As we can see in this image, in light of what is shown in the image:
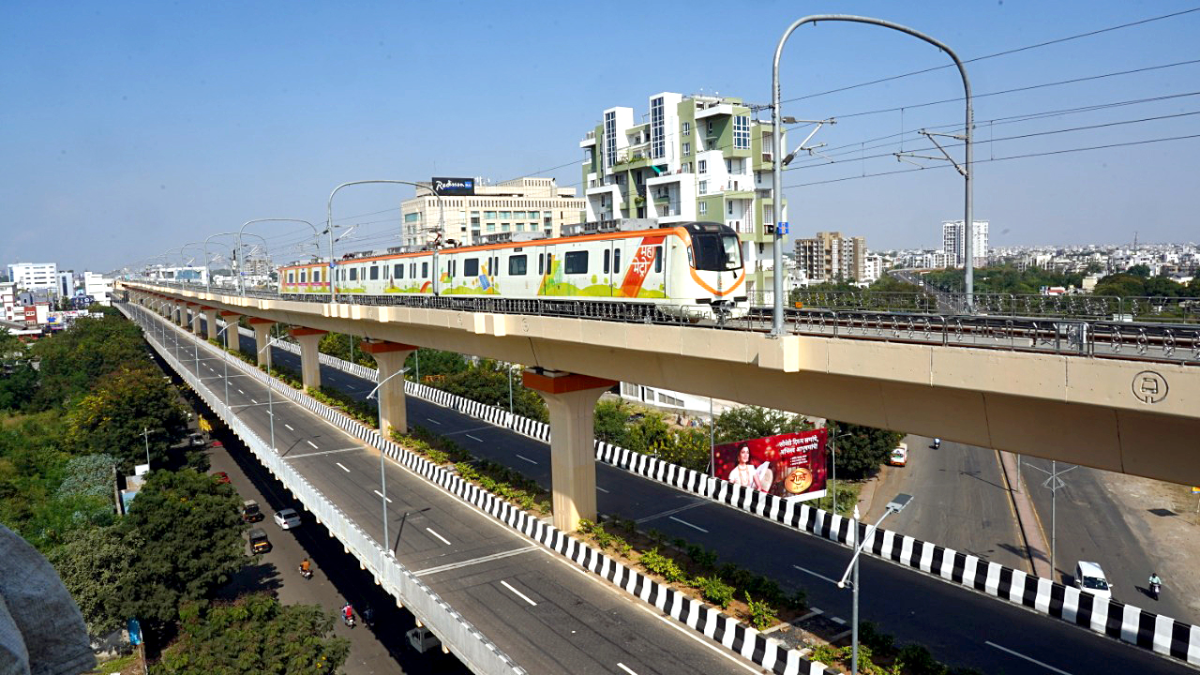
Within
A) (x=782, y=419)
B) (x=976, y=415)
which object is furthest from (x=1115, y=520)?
(x=976, y=415)

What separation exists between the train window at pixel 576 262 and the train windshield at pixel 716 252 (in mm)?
5004

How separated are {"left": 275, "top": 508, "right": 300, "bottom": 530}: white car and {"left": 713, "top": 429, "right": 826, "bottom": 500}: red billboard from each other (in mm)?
23742

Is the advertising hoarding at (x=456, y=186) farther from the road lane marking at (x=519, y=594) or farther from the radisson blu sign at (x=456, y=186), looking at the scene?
the road lane marking at (x=519, y=594)

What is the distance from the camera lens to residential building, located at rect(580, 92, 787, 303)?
58562mm

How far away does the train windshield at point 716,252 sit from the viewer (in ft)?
75.7

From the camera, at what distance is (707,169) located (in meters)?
59.1

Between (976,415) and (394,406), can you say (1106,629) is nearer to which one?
(976,415)

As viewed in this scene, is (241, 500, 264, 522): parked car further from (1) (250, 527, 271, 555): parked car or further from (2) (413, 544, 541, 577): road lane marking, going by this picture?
(2) (413, 544, 541, 577): road lane marking

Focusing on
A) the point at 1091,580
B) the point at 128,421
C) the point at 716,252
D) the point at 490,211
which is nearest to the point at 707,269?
the point at 716,252

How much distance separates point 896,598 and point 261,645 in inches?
762

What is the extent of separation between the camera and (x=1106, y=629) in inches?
760

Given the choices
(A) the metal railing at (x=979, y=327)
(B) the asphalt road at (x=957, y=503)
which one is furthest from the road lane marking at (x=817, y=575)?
(B) the asphalt road at (x=957, y=503)

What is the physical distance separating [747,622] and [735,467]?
15979mm

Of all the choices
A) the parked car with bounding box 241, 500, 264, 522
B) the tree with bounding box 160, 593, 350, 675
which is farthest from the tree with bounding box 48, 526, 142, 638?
the parked car with bounding box 241, 500, 264, 522
